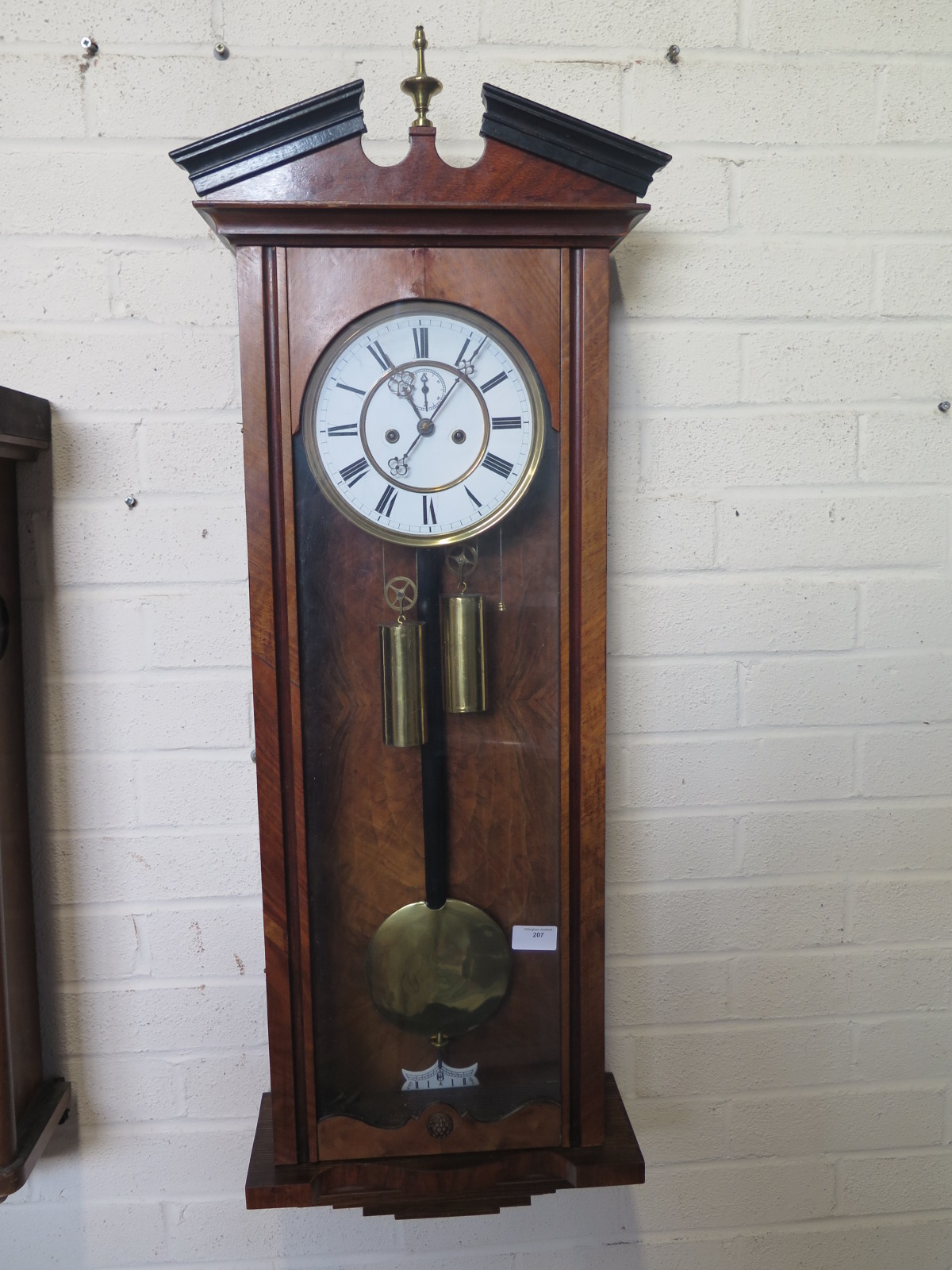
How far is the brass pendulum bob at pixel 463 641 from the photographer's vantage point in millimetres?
769

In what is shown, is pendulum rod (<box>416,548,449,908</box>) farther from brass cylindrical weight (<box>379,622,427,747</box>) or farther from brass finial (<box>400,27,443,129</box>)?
brass finial (<box>400,27,443,129</box>)

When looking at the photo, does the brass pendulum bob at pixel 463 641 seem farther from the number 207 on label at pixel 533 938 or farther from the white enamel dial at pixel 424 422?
the number 207 on label at pixel 533 938

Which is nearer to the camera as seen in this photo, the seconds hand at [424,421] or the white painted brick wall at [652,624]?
the seconds hand at [424,421]

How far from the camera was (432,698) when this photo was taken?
2.55 ft

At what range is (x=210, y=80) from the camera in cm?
85

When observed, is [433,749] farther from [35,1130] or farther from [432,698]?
[35,1130]

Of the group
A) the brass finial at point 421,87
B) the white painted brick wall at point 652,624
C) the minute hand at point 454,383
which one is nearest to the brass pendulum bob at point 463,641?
the minute hand at point 454,383

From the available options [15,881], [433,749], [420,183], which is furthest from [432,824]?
[420,183]

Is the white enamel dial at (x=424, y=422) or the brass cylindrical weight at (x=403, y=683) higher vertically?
the white enamel dial at (x=424, y=422)

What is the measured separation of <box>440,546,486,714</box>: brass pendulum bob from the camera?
769 millimetres

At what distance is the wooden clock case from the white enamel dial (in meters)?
0.29

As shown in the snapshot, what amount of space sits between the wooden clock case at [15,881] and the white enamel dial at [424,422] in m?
0.29

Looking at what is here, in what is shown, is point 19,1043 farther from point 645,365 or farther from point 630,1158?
point 645,365

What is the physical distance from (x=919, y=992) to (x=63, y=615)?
96 centimetres
